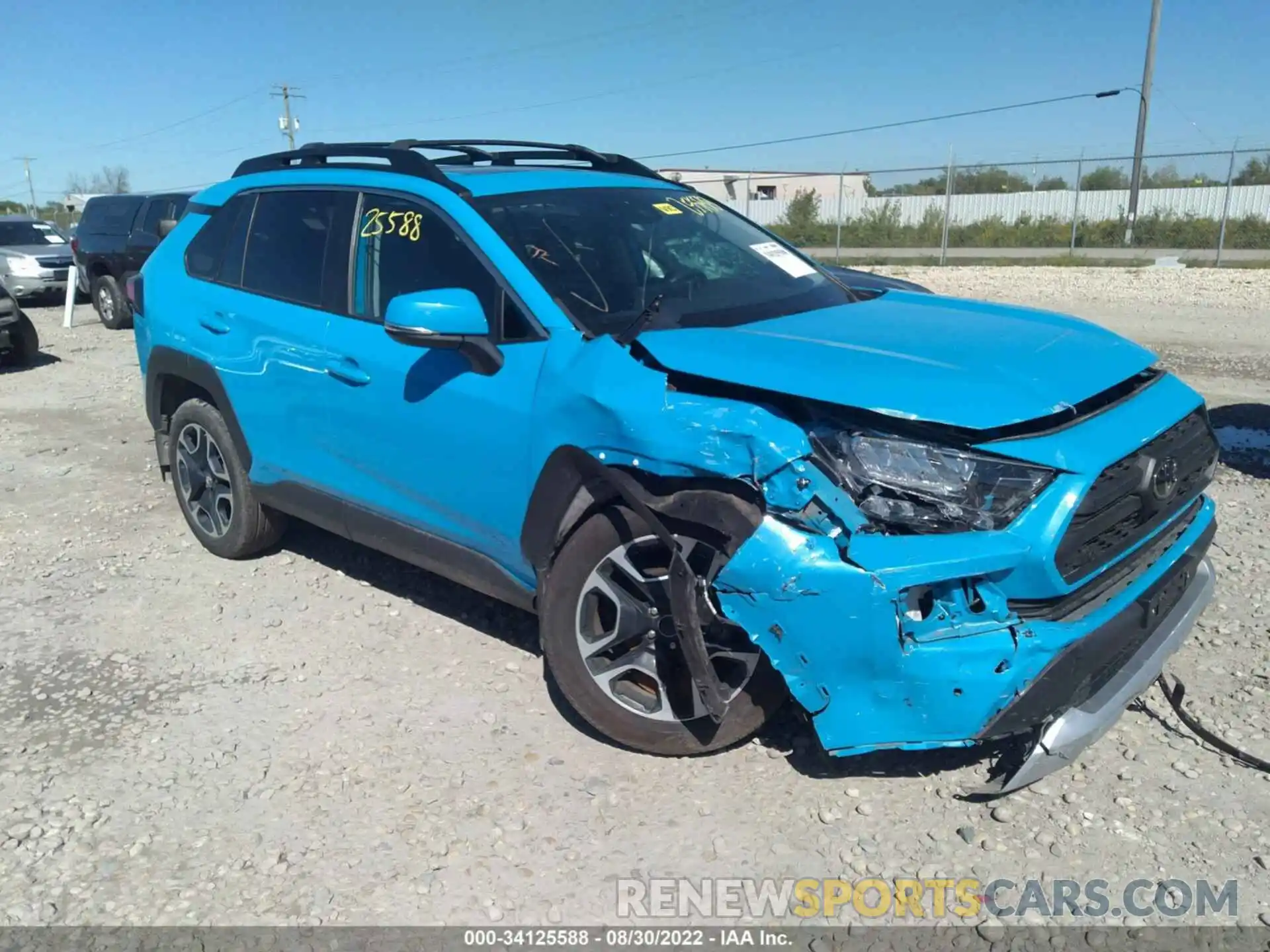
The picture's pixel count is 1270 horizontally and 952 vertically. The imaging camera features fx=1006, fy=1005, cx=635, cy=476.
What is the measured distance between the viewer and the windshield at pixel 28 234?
1856 centimetres

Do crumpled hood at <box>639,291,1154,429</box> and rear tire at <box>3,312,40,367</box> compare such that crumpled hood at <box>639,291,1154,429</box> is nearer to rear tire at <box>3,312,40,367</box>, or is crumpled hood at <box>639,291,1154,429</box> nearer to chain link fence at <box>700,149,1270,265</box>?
rear tire at <box>3,312,40,367</box>

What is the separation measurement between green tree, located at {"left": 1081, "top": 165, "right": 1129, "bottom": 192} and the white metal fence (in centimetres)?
19

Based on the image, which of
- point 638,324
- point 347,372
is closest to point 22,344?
point 347,372

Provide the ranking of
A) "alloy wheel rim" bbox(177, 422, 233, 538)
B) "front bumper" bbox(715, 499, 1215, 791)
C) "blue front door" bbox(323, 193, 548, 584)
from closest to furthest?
"front bumper" bbox(715, 499, 1215, 791), "blue front door" bbox(323, 193, 548, 584), "alloy wheel rim" bbox(177, 422, 233, 538)

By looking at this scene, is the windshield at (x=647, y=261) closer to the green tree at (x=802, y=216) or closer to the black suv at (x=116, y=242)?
the black suv at (x=116, y=242)

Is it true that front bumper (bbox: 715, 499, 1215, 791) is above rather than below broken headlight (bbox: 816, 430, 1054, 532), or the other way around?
below

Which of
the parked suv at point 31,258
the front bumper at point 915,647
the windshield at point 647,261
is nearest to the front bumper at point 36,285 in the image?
the parked suv at point 31,258

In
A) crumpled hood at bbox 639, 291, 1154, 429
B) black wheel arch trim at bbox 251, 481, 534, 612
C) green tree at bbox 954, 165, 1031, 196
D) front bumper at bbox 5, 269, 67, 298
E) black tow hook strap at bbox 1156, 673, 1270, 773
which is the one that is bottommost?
black tow hook strap at bbox 1156, 673, 1270, 773

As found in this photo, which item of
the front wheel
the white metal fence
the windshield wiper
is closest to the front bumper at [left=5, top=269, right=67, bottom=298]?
the white metal fence

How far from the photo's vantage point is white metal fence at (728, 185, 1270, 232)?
2566 centimetres

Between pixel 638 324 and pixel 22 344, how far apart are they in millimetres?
10623

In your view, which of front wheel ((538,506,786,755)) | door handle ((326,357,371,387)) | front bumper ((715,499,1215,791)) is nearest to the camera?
front bumper ((715,499,1215,791))

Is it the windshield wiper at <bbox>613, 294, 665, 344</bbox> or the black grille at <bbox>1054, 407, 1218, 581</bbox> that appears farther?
the windshield wiper at <bbox>613, 294, 665, 344</bbox>

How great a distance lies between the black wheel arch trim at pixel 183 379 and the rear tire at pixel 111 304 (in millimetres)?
10378
